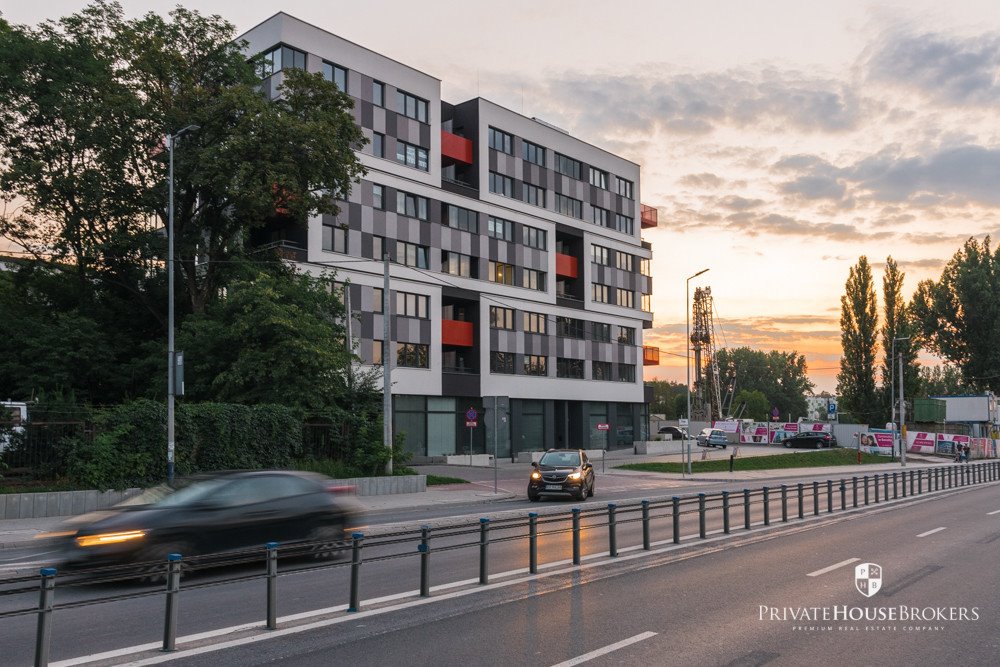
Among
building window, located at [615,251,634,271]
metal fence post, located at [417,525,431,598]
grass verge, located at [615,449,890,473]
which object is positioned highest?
building window, located at [615,251,634,271]

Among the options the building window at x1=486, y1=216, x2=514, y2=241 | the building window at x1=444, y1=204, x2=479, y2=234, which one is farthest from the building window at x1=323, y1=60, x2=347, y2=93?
the building window at x1=486, y1=216, x2=514, y2=241

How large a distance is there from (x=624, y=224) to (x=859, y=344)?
1127 inches

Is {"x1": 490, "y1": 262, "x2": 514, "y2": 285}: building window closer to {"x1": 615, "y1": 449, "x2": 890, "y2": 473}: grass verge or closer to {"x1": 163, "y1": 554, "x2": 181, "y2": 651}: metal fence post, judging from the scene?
{"x1": 615, "y1": 449, "x2": 890, "y2": 473}: grass verge

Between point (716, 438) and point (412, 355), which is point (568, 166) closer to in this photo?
point (412, 355)

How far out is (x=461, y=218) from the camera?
2131 inches

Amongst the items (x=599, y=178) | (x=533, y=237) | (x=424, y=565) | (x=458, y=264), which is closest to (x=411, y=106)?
(x=458, y=264)

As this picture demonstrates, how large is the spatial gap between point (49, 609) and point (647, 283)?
2600 inches

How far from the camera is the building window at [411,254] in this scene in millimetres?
49500

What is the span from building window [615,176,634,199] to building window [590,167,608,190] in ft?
5.27

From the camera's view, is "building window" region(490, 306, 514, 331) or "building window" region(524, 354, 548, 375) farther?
"building window" region(524, 354, 548, 375)

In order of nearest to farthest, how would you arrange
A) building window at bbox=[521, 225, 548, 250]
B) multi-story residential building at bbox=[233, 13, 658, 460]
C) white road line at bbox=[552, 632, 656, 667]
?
white road line at bbox=[552, 632, 656, 667] → multi-story residential building at bbox=[233, 13, 658, 460] → building window at bbox=[521, 225, 548, 250]

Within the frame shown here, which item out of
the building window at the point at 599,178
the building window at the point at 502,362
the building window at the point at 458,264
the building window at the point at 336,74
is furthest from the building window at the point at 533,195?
the building window at the point at 336,74

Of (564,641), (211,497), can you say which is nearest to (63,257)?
(211,497)

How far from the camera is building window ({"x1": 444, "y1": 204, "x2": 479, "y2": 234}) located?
175ft
